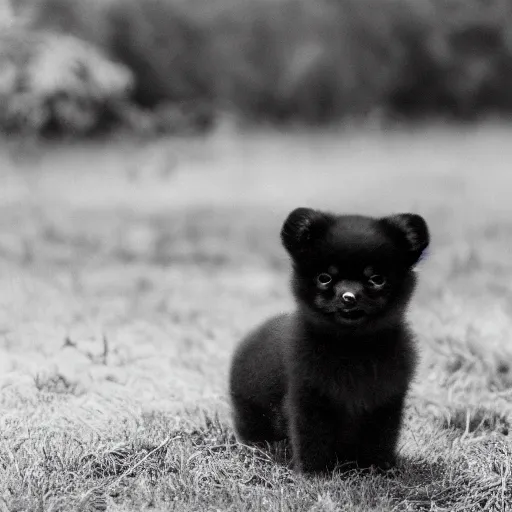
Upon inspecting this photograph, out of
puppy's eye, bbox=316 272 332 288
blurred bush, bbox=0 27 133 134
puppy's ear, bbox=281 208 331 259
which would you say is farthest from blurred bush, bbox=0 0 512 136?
puppy's eye, bbox=316 272 332 288

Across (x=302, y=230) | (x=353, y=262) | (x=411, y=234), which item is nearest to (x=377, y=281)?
(x=353, y=262)

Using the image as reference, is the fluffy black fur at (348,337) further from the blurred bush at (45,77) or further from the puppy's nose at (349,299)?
the blurred bush at (45,77)

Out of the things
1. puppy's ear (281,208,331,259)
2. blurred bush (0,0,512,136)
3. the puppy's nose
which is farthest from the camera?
blurred bush (0,0,512,136)

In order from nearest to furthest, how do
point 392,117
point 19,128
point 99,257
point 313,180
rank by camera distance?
1. point 99,257
2. point 19,128
3. point 313,180
4. point 392,117

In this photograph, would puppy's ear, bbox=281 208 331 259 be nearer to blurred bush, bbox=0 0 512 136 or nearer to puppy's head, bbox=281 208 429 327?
puppy's head, bbox=281 208 429 327

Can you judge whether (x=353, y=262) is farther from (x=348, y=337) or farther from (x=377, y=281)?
(x=348, y=337)

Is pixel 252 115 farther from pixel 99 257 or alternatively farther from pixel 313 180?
pixel 99 257

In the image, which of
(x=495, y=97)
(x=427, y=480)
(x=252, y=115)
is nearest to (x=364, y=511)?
(x=427, y=480)
